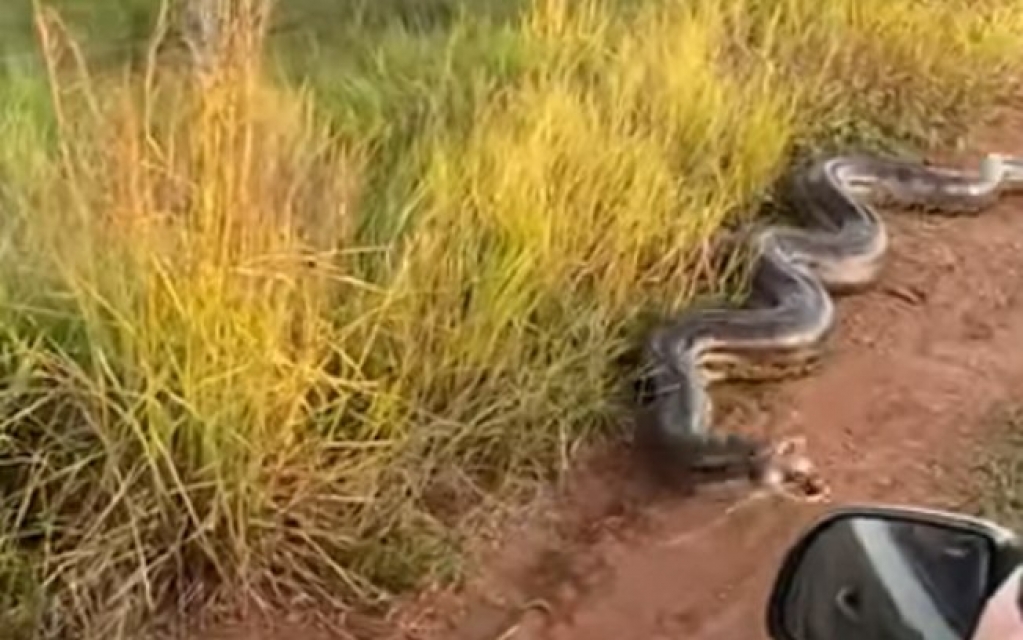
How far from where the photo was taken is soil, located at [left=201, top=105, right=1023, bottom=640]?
15.9 feet

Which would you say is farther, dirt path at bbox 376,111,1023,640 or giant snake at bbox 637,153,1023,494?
giant snake at bbox 637,153,1023,494

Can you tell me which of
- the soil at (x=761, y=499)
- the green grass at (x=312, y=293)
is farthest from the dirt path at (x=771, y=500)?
the green grass at (x=312, y=293)

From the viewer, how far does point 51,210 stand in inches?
190

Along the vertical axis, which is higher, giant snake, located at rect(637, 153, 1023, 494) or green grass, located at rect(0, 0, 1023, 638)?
green grass, located at rect(0, 0, 1023, 638)

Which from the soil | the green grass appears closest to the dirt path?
the soil

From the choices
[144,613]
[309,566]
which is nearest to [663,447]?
[309,566]

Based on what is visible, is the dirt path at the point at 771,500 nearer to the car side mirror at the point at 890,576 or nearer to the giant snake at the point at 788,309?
the giant snake at the point at 788,309

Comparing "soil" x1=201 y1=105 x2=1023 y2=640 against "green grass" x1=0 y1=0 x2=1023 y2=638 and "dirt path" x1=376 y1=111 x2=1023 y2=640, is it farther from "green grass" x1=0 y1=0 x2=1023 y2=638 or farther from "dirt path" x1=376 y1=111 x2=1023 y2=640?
"green grass" x1=0 y1=0 x2=1023 y2=638

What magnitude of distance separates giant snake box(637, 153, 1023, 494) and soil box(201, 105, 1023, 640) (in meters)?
0.09

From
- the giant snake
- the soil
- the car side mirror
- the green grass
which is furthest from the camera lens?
the giant snake

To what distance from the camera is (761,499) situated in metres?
5.41

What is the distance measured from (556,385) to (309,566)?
1.04 metres

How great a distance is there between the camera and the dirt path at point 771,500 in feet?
16.0

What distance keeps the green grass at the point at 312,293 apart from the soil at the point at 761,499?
14cm
